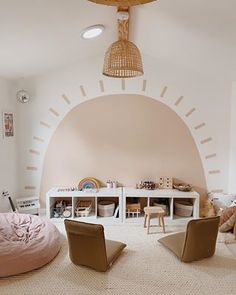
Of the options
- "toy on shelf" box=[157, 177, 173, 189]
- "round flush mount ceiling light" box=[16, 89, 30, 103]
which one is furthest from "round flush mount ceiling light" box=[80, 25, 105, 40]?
"toy on shelf" box=[157, 177, 173, 189]

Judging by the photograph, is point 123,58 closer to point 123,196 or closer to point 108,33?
point 108,33

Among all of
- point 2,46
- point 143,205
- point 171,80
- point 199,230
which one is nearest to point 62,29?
point 2,46

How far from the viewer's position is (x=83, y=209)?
3.94m

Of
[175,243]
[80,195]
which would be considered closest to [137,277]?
[175,243]

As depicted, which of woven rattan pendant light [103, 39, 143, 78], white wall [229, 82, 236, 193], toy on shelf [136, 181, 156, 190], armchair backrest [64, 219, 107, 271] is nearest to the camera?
woven rattan pendant light [103, 39, 143, 78]

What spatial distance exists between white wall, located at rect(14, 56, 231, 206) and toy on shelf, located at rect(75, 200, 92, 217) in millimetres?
1053

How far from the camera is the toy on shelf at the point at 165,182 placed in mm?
4008

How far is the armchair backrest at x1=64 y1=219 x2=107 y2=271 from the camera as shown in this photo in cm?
243

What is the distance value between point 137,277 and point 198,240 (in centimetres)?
73

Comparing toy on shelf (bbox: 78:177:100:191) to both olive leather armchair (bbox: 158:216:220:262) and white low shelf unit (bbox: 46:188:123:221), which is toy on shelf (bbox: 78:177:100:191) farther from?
olive leather armchair (bbox: 158:216:220:262)

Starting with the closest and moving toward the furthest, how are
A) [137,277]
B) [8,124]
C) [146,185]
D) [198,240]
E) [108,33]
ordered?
[137,277], [198,240], [108,33], [8,124], [146,185]

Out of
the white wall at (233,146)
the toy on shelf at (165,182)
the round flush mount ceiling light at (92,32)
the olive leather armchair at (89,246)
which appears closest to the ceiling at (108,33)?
the round flush mount ceiling light at (92,32)

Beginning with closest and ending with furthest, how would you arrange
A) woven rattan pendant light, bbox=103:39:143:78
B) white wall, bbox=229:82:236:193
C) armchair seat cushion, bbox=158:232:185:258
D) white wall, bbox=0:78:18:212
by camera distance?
woven rattan pendant light, bbox=103:39:143:78 < armchair seat cushion, bbox=158:232:185:258 < white wall, bbox=0:78:18:212 < white wall, bbox=229:82:236:193

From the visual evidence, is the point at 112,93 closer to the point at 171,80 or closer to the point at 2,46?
the point at 171,80
